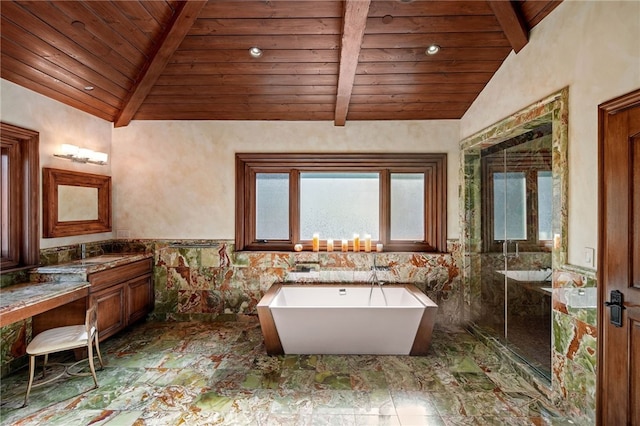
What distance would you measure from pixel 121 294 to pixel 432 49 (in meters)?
4.10

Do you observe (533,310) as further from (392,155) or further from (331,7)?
(331,7)

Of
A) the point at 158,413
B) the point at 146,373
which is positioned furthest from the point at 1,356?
the point at 158,413

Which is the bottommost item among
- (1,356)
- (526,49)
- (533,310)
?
(1,356)

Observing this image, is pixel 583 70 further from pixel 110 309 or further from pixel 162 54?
pixel 110 309

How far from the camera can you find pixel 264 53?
314 centimetres

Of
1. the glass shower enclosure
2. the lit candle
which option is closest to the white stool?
the lit candle

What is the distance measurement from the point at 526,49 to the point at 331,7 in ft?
5.69

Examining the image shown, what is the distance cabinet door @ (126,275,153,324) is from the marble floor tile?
0.41 meters

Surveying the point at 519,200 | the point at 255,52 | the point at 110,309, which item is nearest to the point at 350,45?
the point at 255,52

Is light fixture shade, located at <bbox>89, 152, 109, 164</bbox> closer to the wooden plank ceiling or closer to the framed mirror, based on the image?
the framed mirror

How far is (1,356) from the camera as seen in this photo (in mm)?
2779

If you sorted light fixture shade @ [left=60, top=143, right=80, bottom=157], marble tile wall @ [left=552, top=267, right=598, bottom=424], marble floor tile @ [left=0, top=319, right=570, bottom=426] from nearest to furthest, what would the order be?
marble tile wall @ [left=552, top=267, right=598, bottom=424] < marble floor tile @ [left=0, top=319, right=570, bottom=426] < light fixture shade @ [left=60, top=143, right=80, bottom=157]

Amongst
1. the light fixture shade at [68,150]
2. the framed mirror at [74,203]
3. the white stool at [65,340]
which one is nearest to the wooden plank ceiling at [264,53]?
the light fixture shade at [68,150]

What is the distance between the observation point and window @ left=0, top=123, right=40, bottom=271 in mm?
2980
